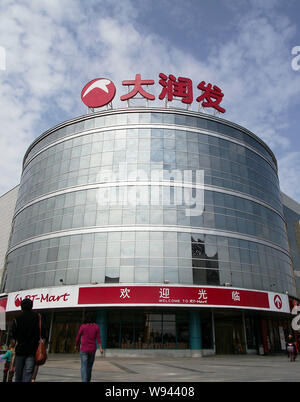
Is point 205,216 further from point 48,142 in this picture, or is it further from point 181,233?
point 48,142

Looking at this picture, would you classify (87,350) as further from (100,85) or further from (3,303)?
(100,85)

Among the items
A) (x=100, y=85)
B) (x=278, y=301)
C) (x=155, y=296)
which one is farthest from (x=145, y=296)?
(x=100, y=85)

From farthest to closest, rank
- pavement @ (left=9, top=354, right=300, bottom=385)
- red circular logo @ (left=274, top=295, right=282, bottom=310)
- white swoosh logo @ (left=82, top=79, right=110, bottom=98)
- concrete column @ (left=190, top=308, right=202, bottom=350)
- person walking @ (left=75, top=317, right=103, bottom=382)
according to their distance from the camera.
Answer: white swoosh logo @ (left=82, top=79, right=110, bottom=98)
red circular logo @ (left=274, top=295, right=282, bottom=310)
concrete column @ (left=190, top=308, right=202, bottom=350)
pavement @ (left=9, top=354, right=300, bottom=385)
person walking @ (left=75, top=317, right=103, bottom=382)

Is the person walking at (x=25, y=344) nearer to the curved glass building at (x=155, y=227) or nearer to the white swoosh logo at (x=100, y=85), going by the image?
the curved glass building at (x=155, y=227)

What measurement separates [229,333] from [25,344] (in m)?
28.3

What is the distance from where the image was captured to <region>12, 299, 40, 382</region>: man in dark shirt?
6.22 metres

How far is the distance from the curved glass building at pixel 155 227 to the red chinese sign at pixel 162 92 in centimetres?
145

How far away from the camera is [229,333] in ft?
101

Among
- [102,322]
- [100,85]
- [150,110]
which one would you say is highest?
[100,85]

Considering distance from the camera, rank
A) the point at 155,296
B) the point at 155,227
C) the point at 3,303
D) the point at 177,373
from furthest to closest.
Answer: the point at 3,303
the point at 155,227
the point at 155,296
the point at 177,373

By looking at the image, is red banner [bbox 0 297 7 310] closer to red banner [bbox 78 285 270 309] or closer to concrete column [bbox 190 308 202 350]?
red banner [bbox 78 285 270 309]

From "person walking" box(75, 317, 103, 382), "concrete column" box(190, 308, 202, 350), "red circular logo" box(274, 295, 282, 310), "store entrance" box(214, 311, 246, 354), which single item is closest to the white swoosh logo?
"concrete column" box(190, 308, 202, 350)

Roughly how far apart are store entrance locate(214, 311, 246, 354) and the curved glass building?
13 cm
